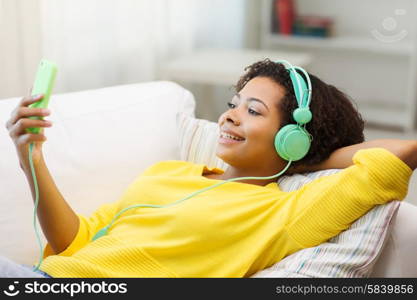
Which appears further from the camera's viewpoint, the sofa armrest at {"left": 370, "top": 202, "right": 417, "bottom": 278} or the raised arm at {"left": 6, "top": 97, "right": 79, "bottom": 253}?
the sofa armrest at {"left": 370, "top": 202, "right": 417, "bottom": 278}

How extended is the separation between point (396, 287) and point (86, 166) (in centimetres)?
84

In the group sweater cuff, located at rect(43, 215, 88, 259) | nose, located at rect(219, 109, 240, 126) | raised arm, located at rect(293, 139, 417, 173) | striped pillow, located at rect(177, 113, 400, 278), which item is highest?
nose, located at rect(219, 109, 240, 126)

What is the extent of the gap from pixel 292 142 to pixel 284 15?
2.72 metres

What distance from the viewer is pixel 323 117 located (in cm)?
157

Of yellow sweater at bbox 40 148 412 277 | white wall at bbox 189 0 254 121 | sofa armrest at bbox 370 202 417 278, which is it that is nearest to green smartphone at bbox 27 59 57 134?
yellow sweater at bbox 40 148 412 277

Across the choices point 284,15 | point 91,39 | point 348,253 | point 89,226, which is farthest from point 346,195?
point 284,15

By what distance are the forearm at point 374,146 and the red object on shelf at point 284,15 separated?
2.61 metres

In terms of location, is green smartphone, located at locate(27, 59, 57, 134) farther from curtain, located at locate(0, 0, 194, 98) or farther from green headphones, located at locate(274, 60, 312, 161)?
curtain, located at locate(0, 0, 194, 98)

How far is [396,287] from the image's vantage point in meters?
1.39

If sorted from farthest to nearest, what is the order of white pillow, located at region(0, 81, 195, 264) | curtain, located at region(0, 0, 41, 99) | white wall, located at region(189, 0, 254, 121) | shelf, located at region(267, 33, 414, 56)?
shelf, located at region(267, 33, 414, 56) < white wall, located at region(189, 0, 254, 121) < curtain, located at region(0, 0, 41, 99) < white pillow, located at region(0, 81, 195, 264)

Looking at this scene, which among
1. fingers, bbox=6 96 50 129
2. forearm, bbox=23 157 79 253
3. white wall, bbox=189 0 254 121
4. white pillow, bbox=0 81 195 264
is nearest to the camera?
fingers, bbox=6 96 50 129

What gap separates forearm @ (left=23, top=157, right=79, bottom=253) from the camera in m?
1.45

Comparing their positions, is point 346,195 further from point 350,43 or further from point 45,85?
point 350,43

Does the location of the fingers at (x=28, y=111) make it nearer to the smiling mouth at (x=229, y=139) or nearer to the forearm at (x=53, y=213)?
the forearm at (x=53, y=213)
